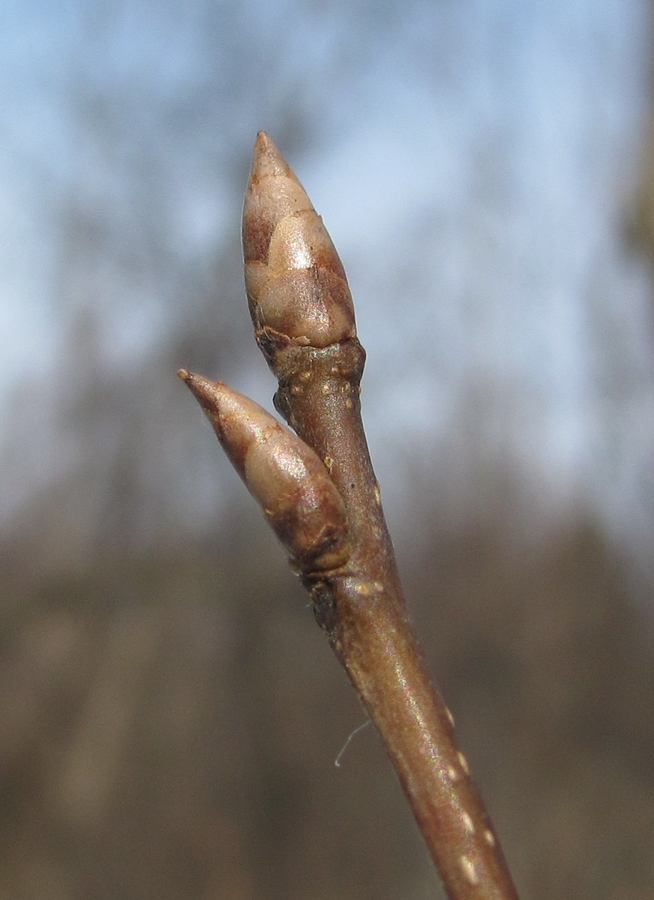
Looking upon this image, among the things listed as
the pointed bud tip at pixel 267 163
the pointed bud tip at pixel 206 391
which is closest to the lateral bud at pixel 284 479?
the pointed bud tip at pixel 206 391

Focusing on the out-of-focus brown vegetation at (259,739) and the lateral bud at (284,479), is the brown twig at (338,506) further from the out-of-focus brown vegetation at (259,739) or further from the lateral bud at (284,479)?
the out-of-focus brown vegetation at (259,739)

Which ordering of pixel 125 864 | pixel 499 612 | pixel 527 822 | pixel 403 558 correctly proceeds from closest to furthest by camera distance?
1. pixel 125 864
2. pixel 527 822
3. pixel 499 612
4. pixel 403 558

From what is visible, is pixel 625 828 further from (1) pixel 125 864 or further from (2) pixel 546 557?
(1) pixel 125 864

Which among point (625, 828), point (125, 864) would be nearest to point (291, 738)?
point (125, 864)

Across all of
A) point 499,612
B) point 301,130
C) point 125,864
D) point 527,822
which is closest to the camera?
point 125,864

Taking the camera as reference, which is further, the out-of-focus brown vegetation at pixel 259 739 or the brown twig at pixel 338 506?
the out-of-focus brown vegetation at pixel 259 739

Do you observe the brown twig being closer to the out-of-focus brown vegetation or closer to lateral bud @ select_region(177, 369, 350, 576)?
lateral bud @ select_region(177, 369, 350, 576)

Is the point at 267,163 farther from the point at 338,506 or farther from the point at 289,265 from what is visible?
the point at 338,506

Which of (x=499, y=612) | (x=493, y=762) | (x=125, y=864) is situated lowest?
(x=125, y=864)
